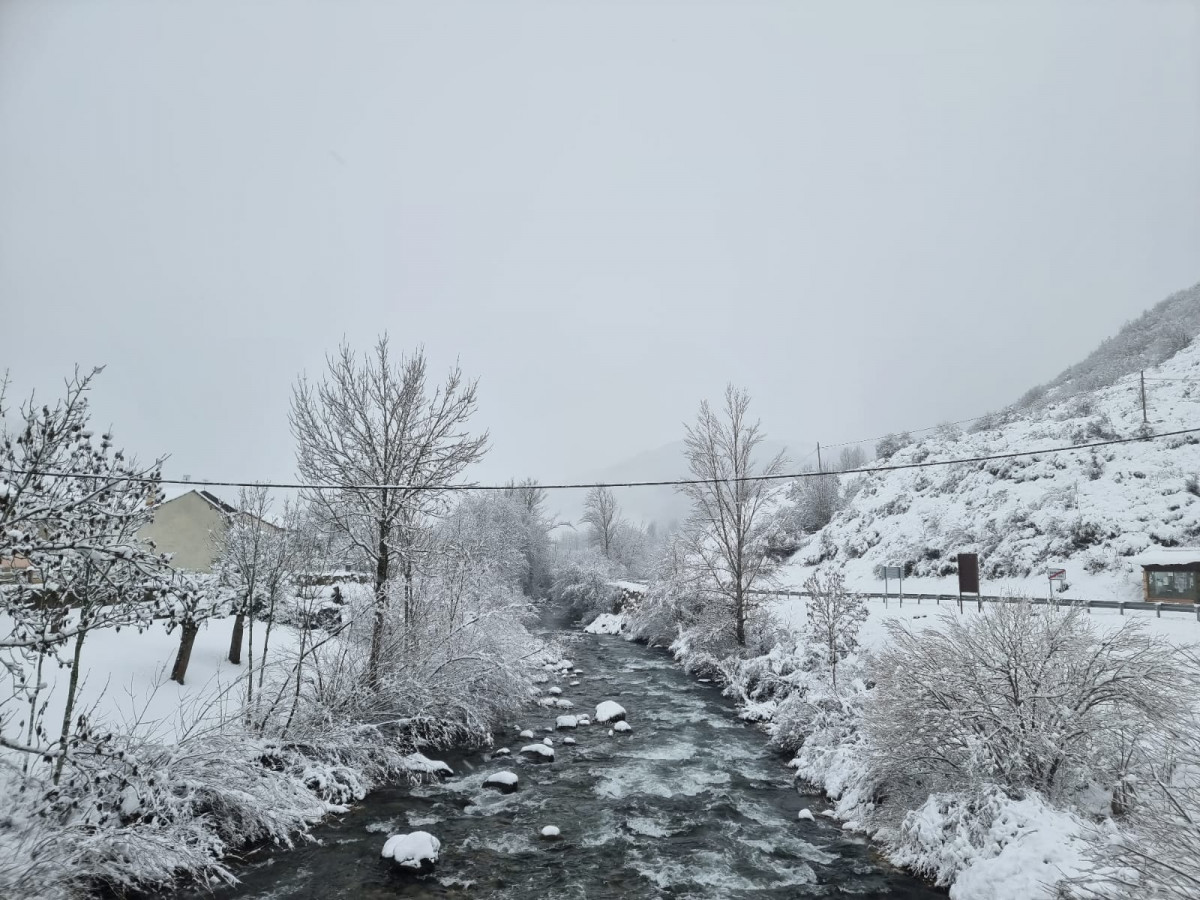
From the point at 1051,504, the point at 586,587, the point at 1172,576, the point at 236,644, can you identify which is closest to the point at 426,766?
the point at 236,644

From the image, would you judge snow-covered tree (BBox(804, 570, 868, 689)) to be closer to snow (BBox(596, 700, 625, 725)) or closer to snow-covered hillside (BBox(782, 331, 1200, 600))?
snow (BBox(596, 700, 625, 725))

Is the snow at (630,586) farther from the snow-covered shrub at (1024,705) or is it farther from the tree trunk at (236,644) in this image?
the snow-covered shrub at (1024,705)

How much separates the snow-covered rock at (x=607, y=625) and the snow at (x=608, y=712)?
59.9ft

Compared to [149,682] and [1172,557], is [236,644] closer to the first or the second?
[149,682]

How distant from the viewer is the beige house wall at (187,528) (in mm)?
31047

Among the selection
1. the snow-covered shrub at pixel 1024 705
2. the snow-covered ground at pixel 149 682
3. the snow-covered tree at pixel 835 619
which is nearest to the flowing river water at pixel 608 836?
the snow-covered shrub at pixel 1024 705

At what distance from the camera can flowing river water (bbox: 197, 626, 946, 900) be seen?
841cm

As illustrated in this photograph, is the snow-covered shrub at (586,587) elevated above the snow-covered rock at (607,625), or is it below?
above

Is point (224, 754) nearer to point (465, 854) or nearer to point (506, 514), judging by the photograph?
point (465, 854)

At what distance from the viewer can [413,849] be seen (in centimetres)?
899

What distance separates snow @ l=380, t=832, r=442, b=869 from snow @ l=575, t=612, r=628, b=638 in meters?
27.3

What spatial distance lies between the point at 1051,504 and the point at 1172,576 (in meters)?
10.3

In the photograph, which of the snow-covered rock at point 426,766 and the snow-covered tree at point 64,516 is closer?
the snow-covered tree at point 64,516

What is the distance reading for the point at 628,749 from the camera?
48.1ft
